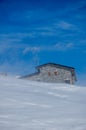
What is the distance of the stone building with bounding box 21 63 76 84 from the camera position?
2150 cm

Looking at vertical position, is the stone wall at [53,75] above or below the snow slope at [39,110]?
above

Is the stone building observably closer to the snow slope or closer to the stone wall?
the stone wall

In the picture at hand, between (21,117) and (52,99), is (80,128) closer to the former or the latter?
(21,117)

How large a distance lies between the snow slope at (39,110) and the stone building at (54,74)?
1803 cm

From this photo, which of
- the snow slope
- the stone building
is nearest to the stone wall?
the stone building

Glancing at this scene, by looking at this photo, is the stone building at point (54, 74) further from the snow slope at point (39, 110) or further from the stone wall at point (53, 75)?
the snow slope at point (39, 110)

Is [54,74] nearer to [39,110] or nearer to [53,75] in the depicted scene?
[53,75]

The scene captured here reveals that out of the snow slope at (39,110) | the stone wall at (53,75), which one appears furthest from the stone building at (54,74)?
the snow slope at (39,110)

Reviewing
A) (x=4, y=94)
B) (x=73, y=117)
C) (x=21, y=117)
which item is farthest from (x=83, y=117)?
(x=4, y=94)

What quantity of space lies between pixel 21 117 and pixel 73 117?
18.2 inches

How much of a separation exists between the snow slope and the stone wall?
59.1 feet

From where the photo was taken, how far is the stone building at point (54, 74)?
2150 centimetres

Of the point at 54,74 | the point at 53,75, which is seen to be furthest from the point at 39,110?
the point at 54,74

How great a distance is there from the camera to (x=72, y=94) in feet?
11.7
